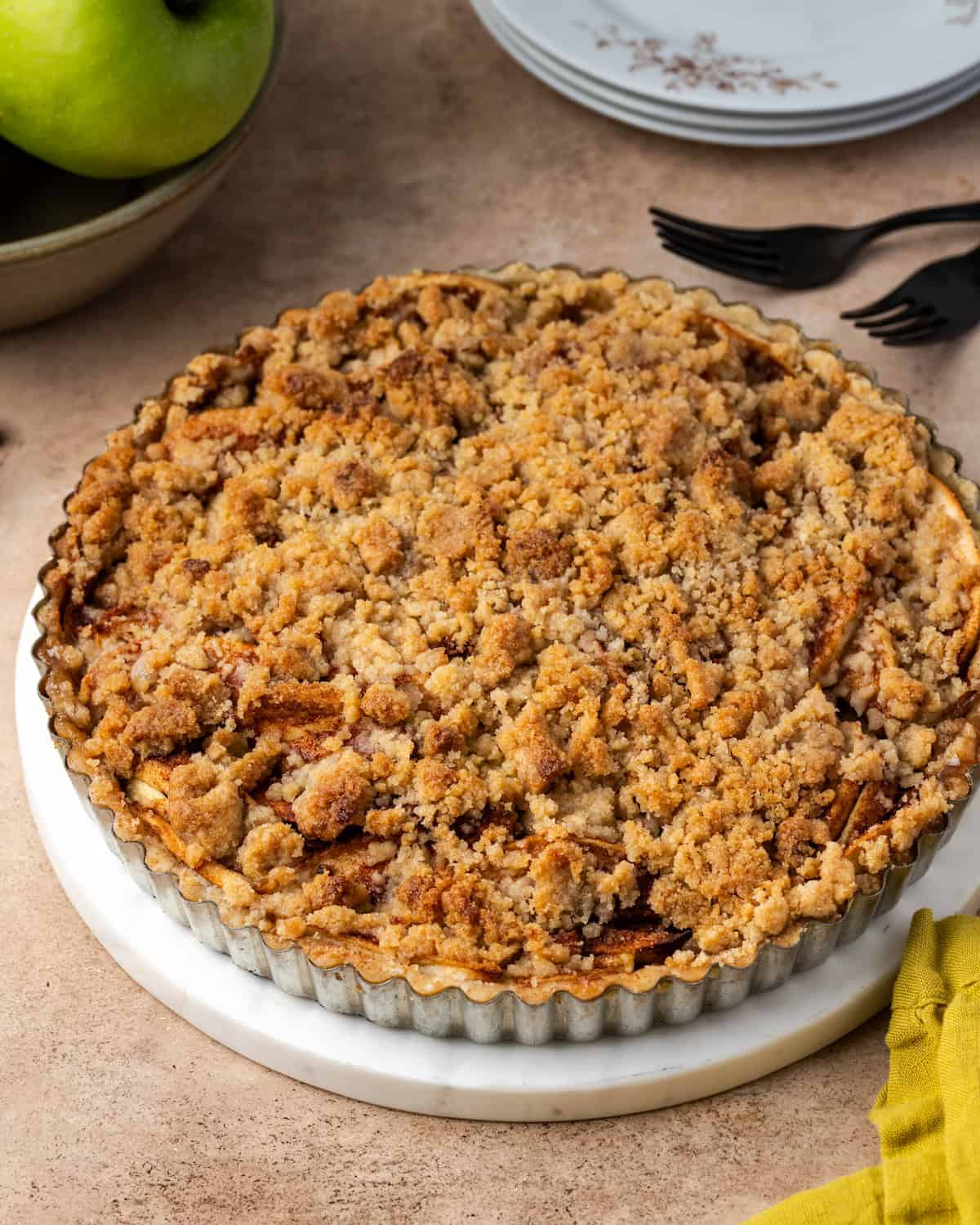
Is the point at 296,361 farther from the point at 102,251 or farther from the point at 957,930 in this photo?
the point at 957,930

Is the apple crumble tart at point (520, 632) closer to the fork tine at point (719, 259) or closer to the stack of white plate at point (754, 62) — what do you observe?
the fork tine at point (719, 259)

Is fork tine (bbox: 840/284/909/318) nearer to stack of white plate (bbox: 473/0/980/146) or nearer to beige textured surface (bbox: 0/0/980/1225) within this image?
beige textured surface (bbox: 0/0/980/1225)

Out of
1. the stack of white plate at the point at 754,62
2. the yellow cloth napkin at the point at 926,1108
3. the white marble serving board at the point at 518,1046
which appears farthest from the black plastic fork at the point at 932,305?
the yellow cloth napkin at the point at 926,1108

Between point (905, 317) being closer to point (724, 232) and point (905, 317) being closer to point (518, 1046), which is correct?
point (724, 232)

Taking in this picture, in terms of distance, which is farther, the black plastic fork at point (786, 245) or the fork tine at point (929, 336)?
the black plastic fork at point (786, 245)

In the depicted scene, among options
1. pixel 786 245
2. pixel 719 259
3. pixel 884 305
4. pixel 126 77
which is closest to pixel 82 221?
pixel 126 77

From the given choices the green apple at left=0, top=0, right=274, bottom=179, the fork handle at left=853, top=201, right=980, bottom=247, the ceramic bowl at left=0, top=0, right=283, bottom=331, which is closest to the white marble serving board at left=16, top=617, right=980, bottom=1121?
the ceramic bowl at left=0, top=0, right=283, bottom=331
